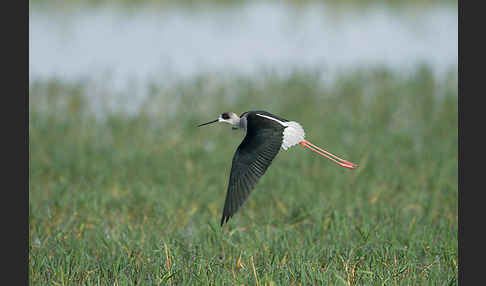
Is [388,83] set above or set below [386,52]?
below

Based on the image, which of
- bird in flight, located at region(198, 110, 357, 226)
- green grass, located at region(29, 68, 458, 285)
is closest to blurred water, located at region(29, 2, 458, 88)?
green grass, located at region(29, 68, 458, 285)

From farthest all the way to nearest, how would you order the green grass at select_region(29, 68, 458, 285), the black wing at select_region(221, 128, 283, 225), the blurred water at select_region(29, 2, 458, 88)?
1. the blurred water at select_region(29, 2, 458, 88)
2. the green grass at select_region(29, 68, 458, 285)
3. the black wing at select_region(221, 128, 283, 225)

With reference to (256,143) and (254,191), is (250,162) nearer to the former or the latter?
(256,143)

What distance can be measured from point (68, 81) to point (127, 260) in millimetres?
6465

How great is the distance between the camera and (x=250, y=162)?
10.2 ft

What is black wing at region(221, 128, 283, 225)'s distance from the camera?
9.78 feet

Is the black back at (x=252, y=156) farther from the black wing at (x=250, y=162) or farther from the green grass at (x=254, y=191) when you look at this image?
the green grass at (x=254, y=191)

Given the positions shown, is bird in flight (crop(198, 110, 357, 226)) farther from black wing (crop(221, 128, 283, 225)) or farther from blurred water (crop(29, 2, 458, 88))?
blurred water (crop(29, 2, 458, 88))

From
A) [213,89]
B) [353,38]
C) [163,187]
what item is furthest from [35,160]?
[353,38]

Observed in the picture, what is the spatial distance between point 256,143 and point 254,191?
9.57 ft

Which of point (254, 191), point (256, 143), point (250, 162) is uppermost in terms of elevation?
point (256, 143)

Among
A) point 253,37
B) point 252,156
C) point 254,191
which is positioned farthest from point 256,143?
point 253,37

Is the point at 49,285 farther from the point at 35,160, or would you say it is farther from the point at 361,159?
the point at 361,159

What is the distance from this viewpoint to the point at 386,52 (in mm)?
12328
